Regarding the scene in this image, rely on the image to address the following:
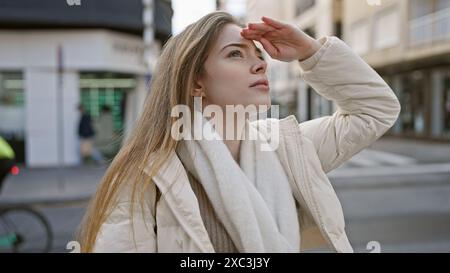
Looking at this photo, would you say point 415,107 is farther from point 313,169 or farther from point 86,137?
point 313,169

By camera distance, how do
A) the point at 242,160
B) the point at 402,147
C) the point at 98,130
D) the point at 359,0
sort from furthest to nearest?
the point at 402,147
the point at 98,130
the point at 359,0
the point at 242,160

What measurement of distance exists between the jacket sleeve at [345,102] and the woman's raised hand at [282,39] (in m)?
0.03

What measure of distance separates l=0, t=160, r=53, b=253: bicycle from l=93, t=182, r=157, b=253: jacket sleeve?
11.1 feet

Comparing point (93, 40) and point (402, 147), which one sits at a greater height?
point (93, 40)

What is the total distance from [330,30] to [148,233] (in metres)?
0.72

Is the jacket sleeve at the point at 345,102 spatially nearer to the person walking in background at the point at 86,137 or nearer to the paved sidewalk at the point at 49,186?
the paved sidewalk at the point at 49,186

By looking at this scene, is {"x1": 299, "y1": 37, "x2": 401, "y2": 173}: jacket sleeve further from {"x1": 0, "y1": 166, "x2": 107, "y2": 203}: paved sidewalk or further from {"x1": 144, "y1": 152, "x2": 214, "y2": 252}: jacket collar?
{"x1": 0, "y1": 166, "x2": 107, "y2": 203}: paved sidewalk

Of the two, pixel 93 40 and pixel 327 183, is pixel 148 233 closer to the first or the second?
pixel 327 183

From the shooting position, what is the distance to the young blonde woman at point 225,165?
99cm

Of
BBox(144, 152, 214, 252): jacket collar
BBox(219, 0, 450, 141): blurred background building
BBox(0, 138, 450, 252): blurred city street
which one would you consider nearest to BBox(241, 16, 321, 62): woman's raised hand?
BBox(144, 152, 214, 252): jacket collar

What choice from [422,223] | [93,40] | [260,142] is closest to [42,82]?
[93,40]

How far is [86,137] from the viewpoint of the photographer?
10.7 metres

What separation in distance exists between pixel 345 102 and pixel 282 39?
0.72 ft

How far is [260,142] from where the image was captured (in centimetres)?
110
